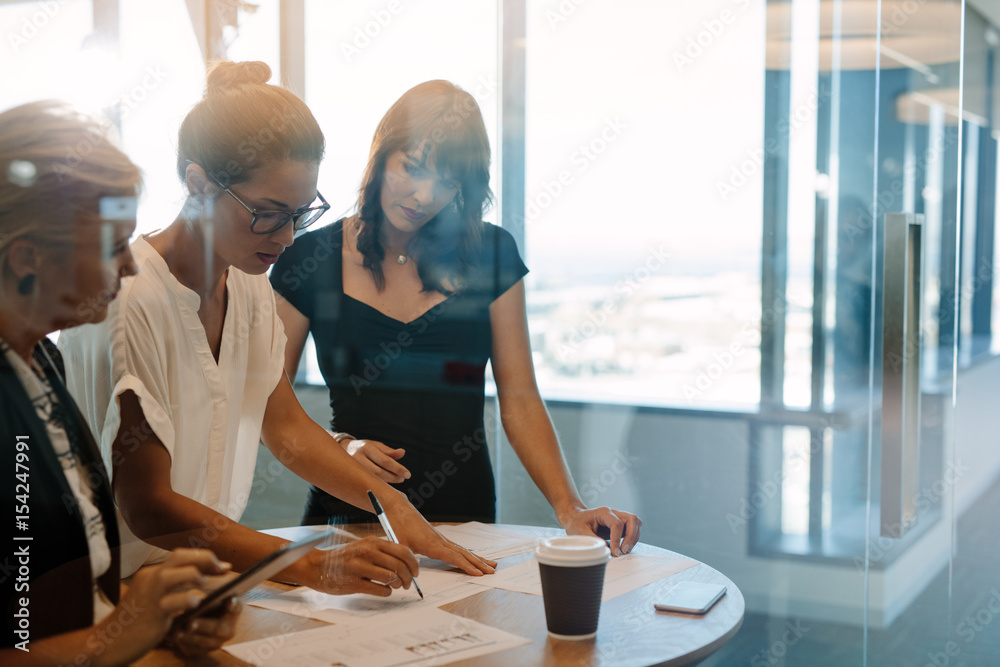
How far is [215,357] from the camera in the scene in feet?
4.68

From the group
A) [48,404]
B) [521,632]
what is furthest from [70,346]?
[521,632]

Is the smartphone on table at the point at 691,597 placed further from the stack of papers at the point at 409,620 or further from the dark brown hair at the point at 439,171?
the dark brown hair at the point at 439,171

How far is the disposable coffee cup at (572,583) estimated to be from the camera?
104 centimetres

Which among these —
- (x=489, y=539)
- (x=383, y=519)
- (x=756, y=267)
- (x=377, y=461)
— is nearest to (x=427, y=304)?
(x=377, y=461)

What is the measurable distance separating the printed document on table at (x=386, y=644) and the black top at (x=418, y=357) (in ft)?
2.38

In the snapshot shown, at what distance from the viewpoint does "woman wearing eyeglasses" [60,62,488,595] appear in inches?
47.1

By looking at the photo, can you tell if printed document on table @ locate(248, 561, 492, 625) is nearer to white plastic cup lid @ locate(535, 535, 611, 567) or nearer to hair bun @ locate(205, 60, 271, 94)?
white plastic cup lid @ locate(535, 535, 611, 567)

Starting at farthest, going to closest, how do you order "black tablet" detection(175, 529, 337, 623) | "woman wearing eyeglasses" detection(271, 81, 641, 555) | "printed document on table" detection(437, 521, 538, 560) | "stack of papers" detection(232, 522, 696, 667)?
"woman wearing eyeglasses" detection(271, 81, 641, 555) < "printed document on table" detection(437, 521, 538, 560) < "stack of papers" detection(232, 522, 696, 667) < "black tablet" detection(175, 529, 337, 623)

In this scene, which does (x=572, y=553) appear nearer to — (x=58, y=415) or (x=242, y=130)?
(x=58, y=415)

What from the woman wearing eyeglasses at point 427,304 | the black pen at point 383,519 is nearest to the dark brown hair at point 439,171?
the woman wearing eyeglasses at point 427,304

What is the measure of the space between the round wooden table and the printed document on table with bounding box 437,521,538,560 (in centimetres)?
22

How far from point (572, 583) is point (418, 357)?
110 centimetres

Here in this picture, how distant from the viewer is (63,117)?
0.98 m

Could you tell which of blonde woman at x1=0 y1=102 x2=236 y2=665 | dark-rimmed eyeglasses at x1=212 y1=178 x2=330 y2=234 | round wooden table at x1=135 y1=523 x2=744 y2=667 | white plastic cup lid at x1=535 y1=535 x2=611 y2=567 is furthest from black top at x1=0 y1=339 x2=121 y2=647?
white plastic cup lid at x1=535 y1=535 x2=611 y2=567
